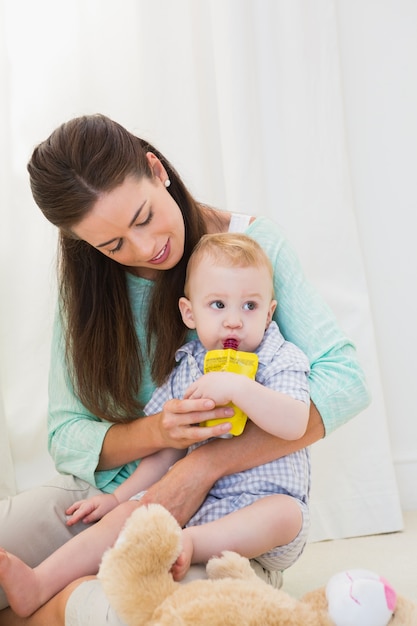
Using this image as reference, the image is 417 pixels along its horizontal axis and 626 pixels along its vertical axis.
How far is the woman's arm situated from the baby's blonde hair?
0.30m

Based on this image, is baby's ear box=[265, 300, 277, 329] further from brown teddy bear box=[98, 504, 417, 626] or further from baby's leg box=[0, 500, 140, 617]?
brown teddy bear box=[98, 504, 417, 626]

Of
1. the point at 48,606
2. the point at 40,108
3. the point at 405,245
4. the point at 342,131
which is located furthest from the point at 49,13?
the point at 48,606

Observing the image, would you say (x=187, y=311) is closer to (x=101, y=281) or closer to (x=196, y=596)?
(x=101, y=281)

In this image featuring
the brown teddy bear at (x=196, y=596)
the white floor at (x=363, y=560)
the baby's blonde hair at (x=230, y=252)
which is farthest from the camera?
the white floor at (x=363, y=560)

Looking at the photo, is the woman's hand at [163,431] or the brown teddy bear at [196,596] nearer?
the brown teddy bear at [196,596]

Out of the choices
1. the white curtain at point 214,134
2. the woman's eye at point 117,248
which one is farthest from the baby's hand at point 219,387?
the white curtain at point 214,134

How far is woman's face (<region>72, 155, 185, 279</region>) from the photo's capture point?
1570 millimetres

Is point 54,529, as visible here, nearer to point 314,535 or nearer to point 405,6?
point 314,535

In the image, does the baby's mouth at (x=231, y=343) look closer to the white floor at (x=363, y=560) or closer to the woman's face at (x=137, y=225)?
the woman's face at (x=137, y=225)

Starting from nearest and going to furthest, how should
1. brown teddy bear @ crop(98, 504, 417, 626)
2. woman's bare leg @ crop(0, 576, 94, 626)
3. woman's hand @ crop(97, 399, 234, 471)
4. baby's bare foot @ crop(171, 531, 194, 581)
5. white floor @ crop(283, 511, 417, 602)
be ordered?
1. brown teddy bear @ crop(98, 504, 417, 626)
2. baby's bare foot @ crop(171, 531, 194, 581)
3. woman's bare leg @ crop(0, 576, 94, 626)
4. woman's hand @ crop(97, 399, 234, 471)
5. white floor @ crop(283, 511, 417, 602)

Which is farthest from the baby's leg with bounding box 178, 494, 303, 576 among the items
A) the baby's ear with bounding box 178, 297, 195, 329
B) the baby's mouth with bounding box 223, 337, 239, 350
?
the baby's ear with bounding box 178, 297, 195, 329

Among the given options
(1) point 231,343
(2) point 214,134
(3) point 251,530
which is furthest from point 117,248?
(2) point 214,134

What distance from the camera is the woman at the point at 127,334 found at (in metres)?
1.53

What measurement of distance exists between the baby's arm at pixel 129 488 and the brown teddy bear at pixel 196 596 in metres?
0.49
